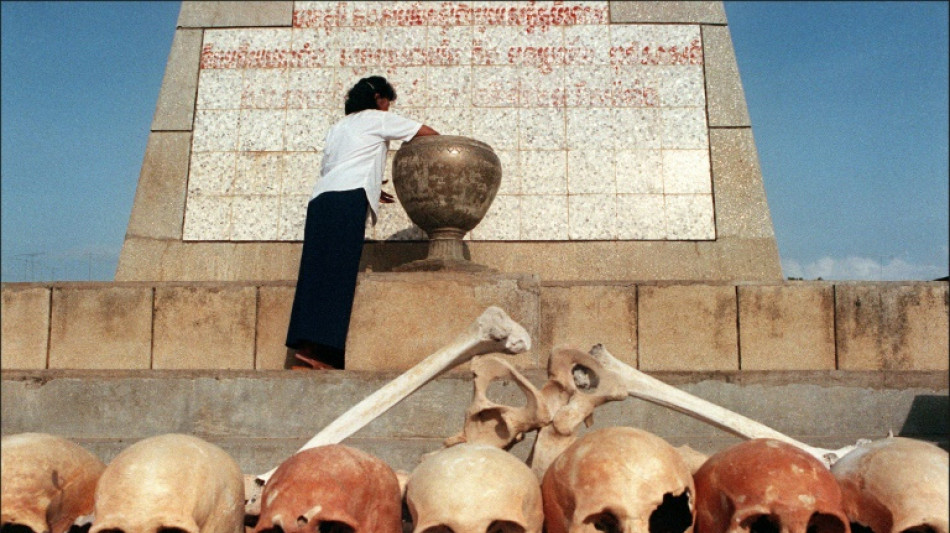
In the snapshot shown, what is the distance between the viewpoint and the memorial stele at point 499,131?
8422 mm

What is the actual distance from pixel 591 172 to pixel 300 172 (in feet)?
8.35

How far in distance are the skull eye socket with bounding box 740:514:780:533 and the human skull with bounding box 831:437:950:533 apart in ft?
0.80

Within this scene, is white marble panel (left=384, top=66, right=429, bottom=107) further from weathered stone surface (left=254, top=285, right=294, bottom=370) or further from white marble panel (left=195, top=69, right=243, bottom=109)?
weathered stone surface (left=254, top=285, right=294, bottom=370)

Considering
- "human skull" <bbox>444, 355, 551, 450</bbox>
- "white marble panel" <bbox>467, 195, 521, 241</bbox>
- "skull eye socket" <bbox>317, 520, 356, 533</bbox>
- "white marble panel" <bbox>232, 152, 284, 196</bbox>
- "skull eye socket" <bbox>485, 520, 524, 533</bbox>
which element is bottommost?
"skull eye socket" <bbox>317, 520, 356, 533</bbox>

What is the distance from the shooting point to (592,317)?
21.5 ft

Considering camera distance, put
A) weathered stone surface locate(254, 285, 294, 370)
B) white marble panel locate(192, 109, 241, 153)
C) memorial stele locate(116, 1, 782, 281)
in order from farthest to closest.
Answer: white marble panel locate(192, 109, 241, 153)
memorial stele locate(116, 1, 782, 281)
weathered stone surface locate(254, 285, 294, 370)

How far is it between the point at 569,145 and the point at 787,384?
3.69 meters

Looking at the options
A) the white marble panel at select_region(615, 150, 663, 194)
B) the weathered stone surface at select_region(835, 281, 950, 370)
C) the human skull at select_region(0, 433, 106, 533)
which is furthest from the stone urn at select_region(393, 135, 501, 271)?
the human skull at select_region(0, 433, 106, 533)

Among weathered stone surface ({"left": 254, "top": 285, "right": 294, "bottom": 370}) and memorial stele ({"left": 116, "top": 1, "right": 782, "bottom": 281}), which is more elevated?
memorial stele ({"left": 116, "top": 1, "right": 782, "bottom": 281})

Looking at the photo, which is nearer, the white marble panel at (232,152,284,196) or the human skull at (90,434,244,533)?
the human skull at (90,434,244,533)

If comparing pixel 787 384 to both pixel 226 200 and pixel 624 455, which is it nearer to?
pixel 624 455

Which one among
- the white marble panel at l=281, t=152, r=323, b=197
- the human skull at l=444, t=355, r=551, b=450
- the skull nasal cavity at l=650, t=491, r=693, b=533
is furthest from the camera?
the white marble panel at l=281, t=152, r=323, b=197

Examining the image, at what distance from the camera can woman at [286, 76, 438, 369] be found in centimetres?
603

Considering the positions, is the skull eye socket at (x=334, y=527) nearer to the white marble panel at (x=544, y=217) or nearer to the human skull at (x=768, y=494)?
the human skull at (x=768, y=494)
